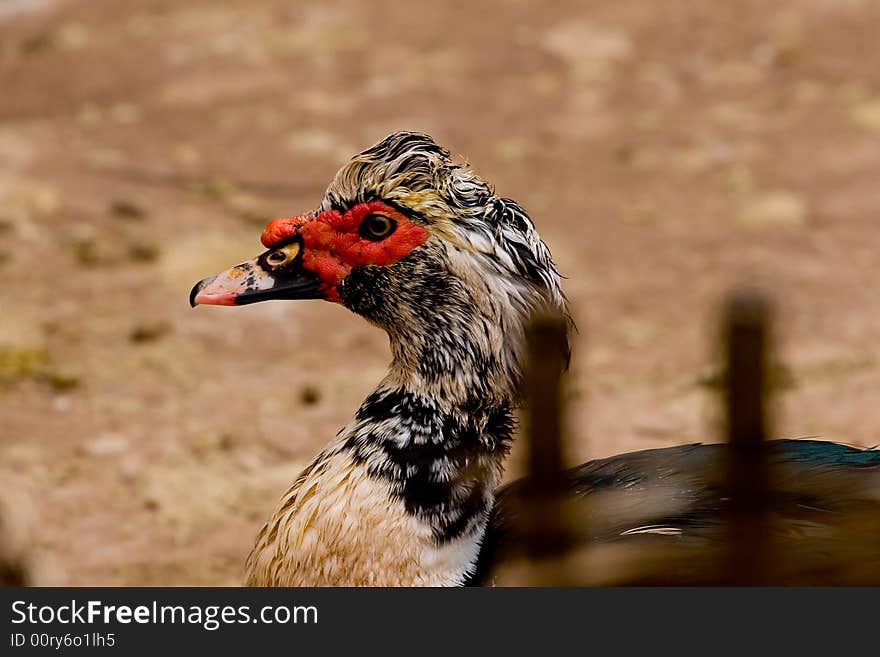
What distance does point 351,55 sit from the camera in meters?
7.76

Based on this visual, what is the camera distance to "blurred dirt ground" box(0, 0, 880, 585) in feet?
13.4

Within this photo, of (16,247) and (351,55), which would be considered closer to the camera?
(16,247)

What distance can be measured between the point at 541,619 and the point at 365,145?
489 cm

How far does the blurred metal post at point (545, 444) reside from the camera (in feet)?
6.16

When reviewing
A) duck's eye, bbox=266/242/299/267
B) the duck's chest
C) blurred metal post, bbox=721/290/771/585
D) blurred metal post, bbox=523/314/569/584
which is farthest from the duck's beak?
blurred metal post, bbox=721/290/771/585

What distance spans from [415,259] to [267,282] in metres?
0.35

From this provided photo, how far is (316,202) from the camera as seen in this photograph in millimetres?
5984

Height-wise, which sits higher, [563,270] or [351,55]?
[351,55]

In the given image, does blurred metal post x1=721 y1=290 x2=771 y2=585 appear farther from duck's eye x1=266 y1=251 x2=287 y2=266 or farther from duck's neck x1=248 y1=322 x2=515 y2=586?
duck's eye x1=266 y1=251 x2=287 y2=266

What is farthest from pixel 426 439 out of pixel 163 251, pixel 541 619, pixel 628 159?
pixel 628 159

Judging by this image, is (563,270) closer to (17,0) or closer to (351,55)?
(351,55)

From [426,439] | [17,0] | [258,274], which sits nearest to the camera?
[426,439]

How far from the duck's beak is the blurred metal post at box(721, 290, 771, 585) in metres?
1.07

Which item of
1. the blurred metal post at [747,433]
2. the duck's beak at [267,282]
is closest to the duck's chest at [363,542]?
the duck's beak at [267,282]
